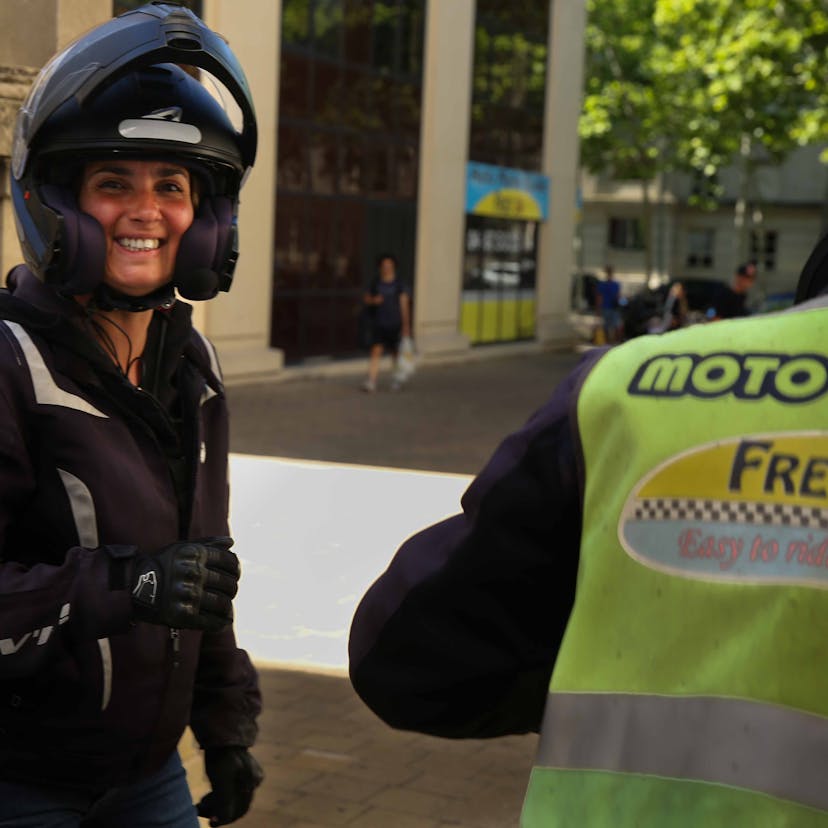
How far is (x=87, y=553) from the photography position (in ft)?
6.58

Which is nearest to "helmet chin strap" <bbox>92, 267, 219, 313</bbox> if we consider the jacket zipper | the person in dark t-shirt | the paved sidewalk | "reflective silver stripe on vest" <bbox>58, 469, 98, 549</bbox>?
"reflective silver stripe on vest" <bbox>58, 469, 98, 549</bbox>

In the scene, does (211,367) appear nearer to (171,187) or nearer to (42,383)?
(171,187)

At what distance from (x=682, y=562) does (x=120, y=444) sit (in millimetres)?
1087

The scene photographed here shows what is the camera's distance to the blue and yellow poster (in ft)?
81.6

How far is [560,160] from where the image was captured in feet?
93.8

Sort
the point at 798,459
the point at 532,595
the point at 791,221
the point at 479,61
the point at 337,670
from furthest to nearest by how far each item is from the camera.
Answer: the point at 791,221, the point at 479,61, the point at 337,670, the point at 532,595, the point at 798,459

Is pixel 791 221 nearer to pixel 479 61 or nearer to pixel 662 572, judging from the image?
pixel 479 61

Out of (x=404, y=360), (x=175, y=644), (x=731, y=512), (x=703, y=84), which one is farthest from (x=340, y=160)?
(x=703, y=84)

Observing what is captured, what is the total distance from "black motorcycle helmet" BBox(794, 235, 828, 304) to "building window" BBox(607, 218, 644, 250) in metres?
56.7

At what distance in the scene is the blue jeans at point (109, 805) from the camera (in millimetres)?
2092

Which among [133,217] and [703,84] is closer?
[133,217]

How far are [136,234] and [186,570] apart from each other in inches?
25.1

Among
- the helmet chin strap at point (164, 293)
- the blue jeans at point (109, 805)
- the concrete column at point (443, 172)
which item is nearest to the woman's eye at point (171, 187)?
the helmet chin strap at point (164, 293)

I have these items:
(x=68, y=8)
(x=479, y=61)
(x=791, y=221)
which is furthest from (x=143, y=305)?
(x=791, y=221)
